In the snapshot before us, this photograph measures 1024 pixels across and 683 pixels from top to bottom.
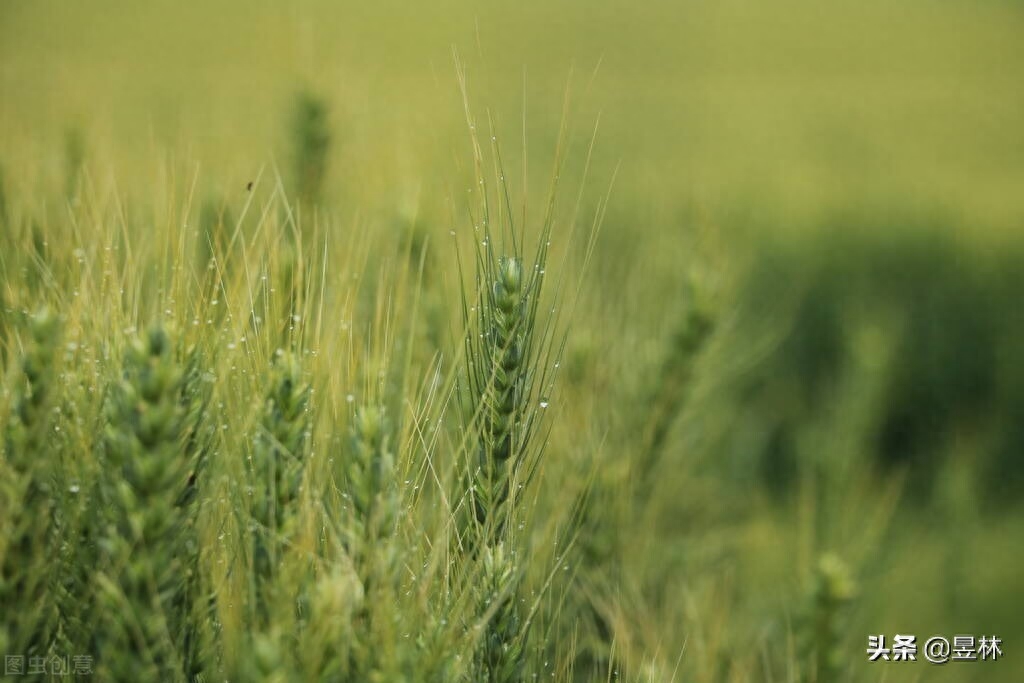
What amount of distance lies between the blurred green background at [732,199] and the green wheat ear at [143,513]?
0.34m

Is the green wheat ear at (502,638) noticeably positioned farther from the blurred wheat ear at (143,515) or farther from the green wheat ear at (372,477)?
the blurred wheat ear at (143,515)

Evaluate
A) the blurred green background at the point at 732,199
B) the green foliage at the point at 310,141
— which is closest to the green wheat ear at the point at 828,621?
the blurred green background at the point at 732,199

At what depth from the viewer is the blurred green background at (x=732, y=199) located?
1934mm

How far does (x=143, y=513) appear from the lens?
0.77 m

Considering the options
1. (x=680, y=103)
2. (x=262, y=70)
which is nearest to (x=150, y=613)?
(x=262, y=70)

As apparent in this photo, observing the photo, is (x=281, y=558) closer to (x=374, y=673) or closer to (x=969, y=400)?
(x=374, y=673)

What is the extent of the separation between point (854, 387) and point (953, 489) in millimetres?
641

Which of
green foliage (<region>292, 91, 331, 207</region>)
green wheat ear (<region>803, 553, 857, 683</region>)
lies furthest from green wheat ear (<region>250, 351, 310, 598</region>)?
green foliage (<region>292, 91, 331, 207</region>)

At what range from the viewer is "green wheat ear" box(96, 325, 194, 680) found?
2.52 feet

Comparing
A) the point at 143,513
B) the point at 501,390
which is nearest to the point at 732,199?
the point at 501,390

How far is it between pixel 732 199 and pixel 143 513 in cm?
384

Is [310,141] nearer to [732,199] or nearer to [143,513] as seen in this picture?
[143,513]

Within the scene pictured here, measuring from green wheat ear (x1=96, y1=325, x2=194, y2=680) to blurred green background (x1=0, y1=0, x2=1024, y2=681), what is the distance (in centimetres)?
34

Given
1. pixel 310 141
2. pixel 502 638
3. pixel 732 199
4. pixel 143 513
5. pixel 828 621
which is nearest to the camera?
pixel 143 513
